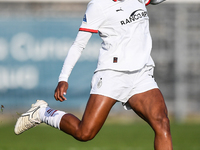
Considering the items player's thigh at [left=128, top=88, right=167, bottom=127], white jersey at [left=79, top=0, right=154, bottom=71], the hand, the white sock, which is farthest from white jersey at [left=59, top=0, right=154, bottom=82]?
the white sock

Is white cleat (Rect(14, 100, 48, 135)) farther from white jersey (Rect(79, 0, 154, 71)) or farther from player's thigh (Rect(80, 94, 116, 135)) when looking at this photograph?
white jersey (Rect(79, 0, 154, 71))

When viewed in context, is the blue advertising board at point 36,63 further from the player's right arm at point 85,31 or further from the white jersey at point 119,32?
the white jersey at point 119,32

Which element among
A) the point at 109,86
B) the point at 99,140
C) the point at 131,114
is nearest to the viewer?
the point at 109,86

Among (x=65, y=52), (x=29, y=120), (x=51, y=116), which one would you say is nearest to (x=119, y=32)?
(x=51, y=116)

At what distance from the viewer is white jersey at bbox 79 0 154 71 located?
A: 167 inches

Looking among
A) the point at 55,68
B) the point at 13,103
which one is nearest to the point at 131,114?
the point at 55,68

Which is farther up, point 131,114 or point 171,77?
point 171,77

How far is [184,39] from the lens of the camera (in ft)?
38.1

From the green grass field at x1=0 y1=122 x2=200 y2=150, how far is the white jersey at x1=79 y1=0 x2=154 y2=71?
8.57ft

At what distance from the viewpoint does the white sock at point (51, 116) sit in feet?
14.6

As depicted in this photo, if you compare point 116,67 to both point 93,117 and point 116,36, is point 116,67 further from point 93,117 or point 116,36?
point 93,117

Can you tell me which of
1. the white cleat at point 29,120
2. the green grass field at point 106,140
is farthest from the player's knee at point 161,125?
the green grass field at point 106,140

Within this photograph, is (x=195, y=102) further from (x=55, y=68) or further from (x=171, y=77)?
(x=55, y=68)

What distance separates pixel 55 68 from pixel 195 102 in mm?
3947
